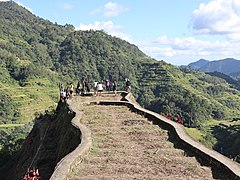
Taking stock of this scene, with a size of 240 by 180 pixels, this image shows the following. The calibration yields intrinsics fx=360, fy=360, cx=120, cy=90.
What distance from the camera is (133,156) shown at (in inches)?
493

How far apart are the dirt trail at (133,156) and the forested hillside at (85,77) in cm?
9310

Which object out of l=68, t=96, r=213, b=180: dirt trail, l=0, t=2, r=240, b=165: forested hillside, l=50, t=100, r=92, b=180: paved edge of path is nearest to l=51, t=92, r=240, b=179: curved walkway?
l=50, t=100, r=92, b=180: paved edge of path

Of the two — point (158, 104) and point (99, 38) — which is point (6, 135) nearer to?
point (158, 104)

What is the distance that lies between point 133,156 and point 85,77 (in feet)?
496

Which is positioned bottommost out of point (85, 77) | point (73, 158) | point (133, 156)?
point (133, 156)

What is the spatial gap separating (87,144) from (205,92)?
168 metres

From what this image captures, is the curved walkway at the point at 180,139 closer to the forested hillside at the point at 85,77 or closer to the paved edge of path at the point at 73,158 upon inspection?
the paved edge of path at the point at 73,158

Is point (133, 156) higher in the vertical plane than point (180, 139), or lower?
lower

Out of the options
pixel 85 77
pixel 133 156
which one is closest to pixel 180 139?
pixel 133 156

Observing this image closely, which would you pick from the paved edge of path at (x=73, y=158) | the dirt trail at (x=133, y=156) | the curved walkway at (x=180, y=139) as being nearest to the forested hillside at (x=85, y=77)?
the dirt trail at (x=133, y=156)

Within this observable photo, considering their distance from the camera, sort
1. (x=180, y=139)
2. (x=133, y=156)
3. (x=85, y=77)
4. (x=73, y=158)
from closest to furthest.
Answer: (x=73, y=158) < (x=133, y=156) < (x=180, y=139) < (x=85, y=77)

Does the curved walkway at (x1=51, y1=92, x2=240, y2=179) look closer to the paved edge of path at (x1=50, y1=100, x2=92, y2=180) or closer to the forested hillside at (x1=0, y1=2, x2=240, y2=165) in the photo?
the paved edge of path at (x1=50, y1=100, x2=92, y2=180)

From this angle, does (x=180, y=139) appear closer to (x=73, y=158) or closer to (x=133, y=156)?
(x=133, y=156)

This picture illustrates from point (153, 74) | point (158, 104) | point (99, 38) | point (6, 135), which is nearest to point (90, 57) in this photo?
point (99, 38)
